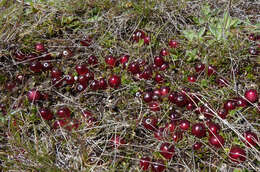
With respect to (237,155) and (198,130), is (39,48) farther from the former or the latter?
(237,155)

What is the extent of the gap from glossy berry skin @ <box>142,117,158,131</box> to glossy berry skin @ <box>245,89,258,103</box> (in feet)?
2.74

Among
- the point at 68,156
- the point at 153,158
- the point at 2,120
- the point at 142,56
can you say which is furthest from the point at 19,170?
the point at 142,56

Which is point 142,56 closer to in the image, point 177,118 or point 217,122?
point 177,118

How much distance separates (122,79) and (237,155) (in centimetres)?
127

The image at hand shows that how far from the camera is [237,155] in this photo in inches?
89.8

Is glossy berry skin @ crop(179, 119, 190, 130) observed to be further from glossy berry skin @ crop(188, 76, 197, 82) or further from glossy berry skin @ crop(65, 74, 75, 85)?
glossy berry skin @ crop(65, 74, 75, 85)

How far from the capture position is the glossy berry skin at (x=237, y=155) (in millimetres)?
2273

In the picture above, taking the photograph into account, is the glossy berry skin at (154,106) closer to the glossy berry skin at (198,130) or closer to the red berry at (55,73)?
the glossy berry skin at (198,130)

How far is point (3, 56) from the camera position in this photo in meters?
3.19

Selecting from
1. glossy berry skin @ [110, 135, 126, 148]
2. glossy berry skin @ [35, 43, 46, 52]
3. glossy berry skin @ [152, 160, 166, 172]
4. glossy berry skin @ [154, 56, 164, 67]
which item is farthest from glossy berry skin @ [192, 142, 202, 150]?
glossy berry skin @ [35, 43, 46, 52]

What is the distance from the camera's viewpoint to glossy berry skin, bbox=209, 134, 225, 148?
7.79ft

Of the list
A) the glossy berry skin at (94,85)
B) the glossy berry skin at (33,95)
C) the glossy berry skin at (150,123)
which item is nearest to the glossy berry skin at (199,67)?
the glossy berry skin at (150,123)

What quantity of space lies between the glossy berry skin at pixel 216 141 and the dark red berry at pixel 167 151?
328 mm

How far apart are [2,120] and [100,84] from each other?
37.3 inches
